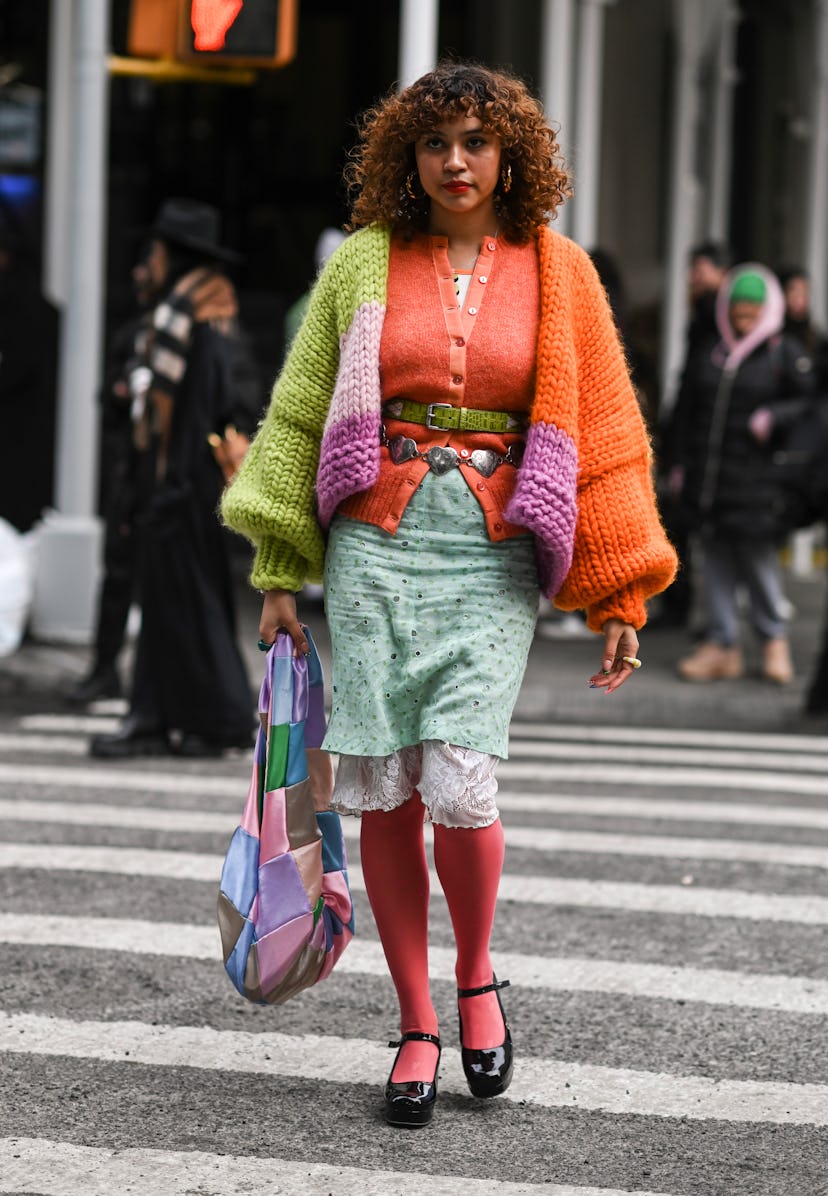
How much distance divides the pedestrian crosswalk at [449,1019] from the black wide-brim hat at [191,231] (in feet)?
6.95

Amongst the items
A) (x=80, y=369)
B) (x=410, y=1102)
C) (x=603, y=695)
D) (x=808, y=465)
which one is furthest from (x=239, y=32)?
(x=410, y=1102)

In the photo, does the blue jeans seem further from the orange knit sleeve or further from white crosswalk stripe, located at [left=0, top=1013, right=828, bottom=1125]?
the orange knit sleeve

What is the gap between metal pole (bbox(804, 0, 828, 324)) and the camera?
1995 centimetres

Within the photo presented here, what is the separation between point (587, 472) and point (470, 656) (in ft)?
1.46

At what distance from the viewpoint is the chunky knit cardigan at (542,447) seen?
4.13 metres

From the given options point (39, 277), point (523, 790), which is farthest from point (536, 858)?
point (39, 277)

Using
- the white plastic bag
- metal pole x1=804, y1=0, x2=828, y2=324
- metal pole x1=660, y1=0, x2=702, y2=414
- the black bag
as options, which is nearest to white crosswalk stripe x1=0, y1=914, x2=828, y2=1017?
the black bag

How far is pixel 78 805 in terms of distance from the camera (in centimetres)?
745

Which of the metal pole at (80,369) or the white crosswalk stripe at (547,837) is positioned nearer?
the white crosswalk stripe at (547,837)

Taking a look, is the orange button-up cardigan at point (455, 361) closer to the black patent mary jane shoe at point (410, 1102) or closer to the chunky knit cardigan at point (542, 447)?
the chunky knit cardigan at point (542, 447)

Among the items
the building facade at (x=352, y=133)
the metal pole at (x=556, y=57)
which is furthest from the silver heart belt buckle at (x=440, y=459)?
the building facade at (x=352, y=133)

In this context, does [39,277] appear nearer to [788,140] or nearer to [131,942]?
[131,942]

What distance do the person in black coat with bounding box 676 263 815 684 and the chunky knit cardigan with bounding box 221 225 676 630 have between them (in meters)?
6.56

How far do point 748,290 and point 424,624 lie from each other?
691 centimetres
